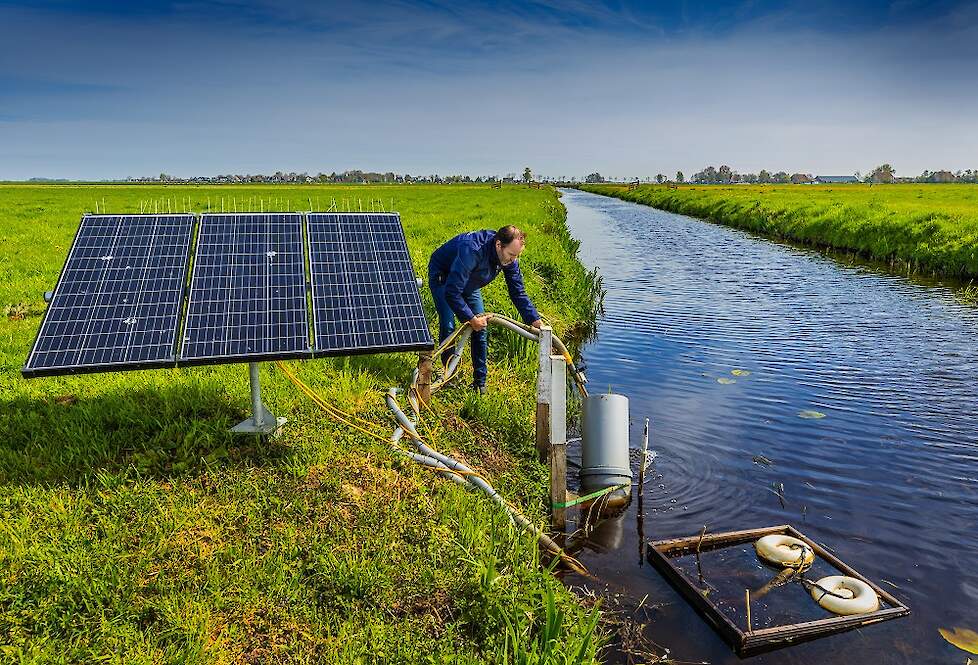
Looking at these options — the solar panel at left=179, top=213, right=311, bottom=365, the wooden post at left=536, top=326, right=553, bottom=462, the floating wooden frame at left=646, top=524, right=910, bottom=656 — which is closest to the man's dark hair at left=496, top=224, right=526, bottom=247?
the wooden post at left=536, top=326, right=553, bottom=462

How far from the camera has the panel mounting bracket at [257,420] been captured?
20.5 ft

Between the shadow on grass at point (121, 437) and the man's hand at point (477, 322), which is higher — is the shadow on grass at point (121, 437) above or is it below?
below

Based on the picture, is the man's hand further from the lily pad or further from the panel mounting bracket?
the lily pad

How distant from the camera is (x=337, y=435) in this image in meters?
6.66

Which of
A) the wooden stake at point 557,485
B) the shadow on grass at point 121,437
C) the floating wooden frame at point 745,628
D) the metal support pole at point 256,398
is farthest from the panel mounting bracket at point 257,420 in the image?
the floating wooden frame at point 745,628

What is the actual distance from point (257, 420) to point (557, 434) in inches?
118

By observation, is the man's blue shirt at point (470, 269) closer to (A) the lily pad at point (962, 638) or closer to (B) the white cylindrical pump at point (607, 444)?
(B) the white cylindrical pump at point (607, 444)

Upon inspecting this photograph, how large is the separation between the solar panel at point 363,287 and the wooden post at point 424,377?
1029 millimetres

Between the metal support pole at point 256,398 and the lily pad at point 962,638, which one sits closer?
the lily pad at point 962,638

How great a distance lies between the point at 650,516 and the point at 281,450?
13.5 ft

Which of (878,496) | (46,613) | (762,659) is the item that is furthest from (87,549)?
(878,496)

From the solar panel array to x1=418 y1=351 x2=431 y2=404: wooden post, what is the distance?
3.64ft

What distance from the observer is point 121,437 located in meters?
6.30

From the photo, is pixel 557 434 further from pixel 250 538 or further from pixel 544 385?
pixel 250 538
